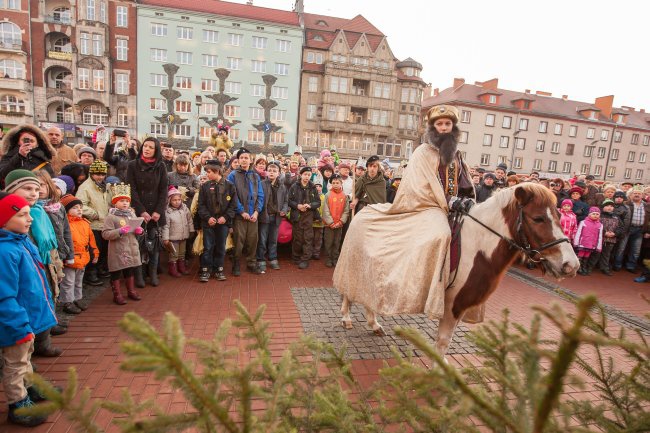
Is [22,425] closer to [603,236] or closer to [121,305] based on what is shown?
[121,305]

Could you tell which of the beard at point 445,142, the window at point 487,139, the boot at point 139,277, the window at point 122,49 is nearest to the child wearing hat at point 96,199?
the boot at point 139,277

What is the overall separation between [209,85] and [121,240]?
125 ft

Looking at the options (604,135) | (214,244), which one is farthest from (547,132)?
(214,244)

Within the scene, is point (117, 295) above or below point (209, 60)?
below

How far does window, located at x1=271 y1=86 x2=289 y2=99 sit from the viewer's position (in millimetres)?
40344

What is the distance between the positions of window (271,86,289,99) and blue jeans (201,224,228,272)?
3636 cm

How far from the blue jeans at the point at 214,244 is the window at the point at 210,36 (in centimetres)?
3878

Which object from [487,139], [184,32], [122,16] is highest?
[122,16]

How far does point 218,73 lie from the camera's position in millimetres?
38844

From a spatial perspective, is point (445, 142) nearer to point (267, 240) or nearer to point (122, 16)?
point (267, 240)

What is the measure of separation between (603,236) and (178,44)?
41.7 m

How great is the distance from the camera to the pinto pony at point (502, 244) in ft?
11.0

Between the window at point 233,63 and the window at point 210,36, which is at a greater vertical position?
the window at point 210,36

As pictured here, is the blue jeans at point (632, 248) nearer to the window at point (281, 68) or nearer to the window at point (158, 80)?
the window at point (281, 68)
